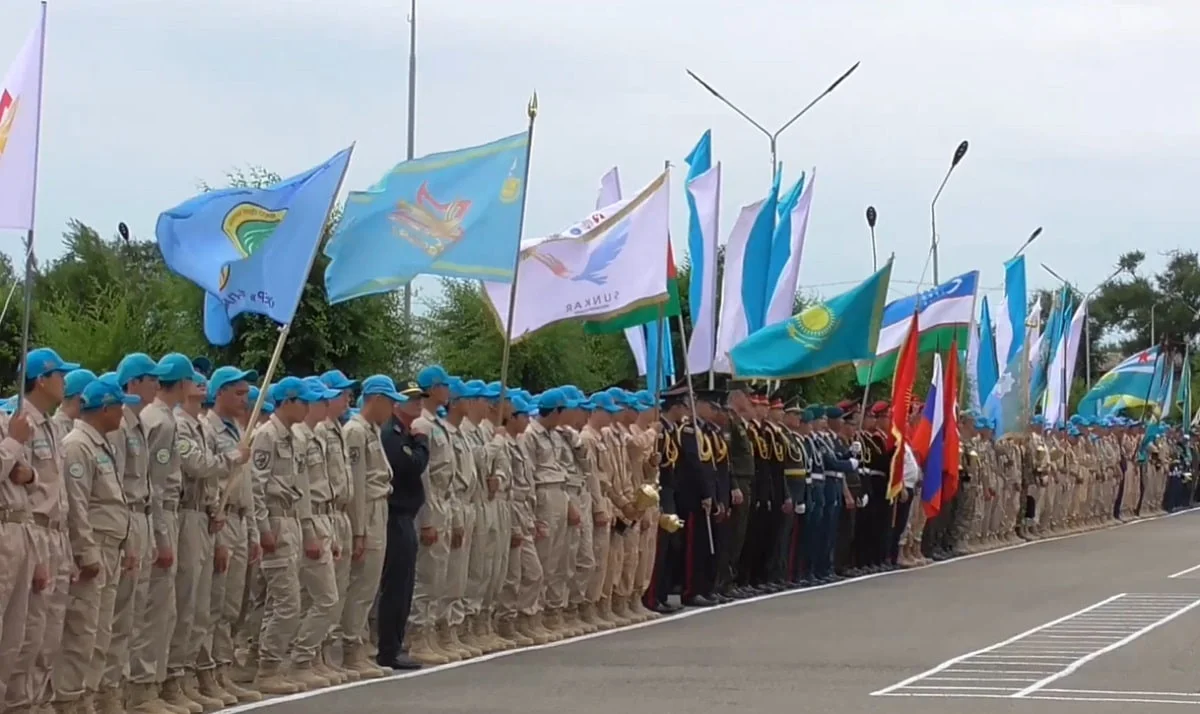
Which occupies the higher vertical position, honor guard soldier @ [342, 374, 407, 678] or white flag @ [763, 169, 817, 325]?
white flag @ [763, 169, 817, 325]

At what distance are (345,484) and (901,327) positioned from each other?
48.7 feet

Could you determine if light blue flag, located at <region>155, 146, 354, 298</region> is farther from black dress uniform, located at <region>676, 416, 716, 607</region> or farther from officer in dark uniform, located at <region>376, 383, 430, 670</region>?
black dress uniform, located at <region>676, 416, 716, 607</region>

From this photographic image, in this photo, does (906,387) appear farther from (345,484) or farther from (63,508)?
(63,508)

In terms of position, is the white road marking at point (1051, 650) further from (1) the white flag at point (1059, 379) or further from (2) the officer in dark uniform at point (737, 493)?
(1) the white flag at point (1059, 379)

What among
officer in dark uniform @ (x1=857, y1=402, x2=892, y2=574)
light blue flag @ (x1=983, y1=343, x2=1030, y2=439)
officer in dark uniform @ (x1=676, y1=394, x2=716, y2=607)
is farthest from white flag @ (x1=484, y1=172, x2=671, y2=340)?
light blue flag @ (x1=983, y1=343, x2=1030, y2=439)

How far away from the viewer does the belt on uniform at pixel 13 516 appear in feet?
32.9

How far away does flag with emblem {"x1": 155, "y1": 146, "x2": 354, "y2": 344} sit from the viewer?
12.7 metres

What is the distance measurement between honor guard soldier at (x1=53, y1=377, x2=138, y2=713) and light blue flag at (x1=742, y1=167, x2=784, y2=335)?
539 inches

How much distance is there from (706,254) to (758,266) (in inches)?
140

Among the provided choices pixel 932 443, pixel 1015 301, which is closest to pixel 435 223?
pixel 932 443

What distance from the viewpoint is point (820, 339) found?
22609 mm

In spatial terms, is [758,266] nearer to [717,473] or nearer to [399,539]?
[717,473]

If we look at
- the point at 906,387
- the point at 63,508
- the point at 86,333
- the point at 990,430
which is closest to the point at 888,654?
the point at 63,508

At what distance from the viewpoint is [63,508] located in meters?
10.4
